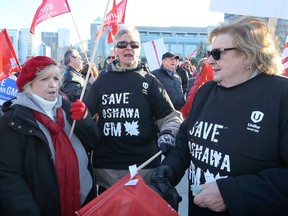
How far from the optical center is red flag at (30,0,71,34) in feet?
17.9

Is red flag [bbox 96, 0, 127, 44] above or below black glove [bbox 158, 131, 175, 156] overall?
above

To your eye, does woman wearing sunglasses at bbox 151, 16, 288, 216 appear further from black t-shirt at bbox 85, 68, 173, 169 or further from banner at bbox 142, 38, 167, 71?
banner at bbox 142, 38, 167, 71

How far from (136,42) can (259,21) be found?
1.37 meters

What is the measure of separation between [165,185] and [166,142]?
1.84ft

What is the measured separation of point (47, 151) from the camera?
2.31m

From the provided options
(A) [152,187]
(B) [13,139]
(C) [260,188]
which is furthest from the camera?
(B) [13,139]

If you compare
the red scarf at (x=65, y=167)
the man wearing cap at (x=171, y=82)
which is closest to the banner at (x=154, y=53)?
the man wearing cap at (x=171, y=82)

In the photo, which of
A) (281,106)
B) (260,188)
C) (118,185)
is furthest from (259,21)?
(118,185)

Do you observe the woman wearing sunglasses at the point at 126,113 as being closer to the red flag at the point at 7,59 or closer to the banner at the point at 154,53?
the red flag at the point at 7,59

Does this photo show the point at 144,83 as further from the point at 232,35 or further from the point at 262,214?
the point at 262,214

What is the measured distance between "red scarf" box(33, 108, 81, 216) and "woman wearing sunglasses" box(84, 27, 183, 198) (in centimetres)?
58

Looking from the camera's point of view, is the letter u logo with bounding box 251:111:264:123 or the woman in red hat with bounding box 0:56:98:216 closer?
the letter u logo with bounding box 251:111:264:123

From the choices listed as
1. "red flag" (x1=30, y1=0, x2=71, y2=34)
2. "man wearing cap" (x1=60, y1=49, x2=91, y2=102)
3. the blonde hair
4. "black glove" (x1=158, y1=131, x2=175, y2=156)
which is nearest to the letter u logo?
the blonde hair

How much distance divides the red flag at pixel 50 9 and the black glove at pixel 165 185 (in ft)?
12.9
